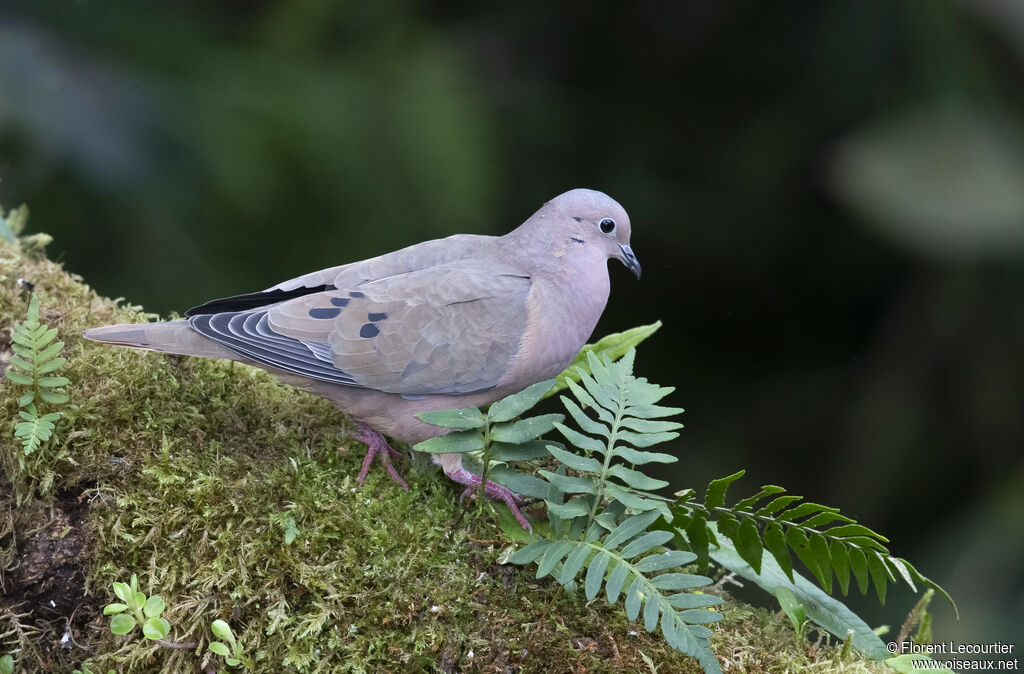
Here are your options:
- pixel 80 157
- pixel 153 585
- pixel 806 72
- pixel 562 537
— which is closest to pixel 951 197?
pixel 806 72

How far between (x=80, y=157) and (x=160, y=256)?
0.71 metres

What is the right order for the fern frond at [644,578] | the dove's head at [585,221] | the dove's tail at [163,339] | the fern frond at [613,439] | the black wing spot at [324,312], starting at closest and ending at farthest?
1. the fern frond at [644,578]
2. the fern frond at [613,439]
3. the dove's tail at [163,339]
4. the black wing spot at [324,312]
5. the dove's head at [585,221]

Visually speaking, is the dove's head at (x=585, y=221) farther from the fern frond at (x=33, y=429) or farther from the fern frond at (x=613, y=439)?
the fern frond at (x=33, y=429)

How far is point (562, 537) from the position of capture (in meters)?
2.79

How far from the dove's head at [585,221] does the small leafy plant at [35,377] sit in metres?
1.82

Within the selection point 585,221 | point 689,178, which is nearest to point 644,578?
point 585,221

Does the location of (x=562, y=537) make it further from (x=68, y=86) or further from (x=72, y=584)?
(x=68, y=86)

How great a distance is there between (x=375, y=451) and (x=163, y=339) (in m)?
0.81

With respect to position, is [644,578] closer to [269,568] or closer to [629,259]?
[269,568]

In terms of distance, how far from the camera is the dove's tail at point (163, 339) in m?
3.12

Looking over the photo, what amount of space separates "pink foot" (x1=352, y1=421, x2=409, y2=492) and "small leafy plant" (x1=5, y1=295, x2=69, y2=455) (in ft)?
3.21

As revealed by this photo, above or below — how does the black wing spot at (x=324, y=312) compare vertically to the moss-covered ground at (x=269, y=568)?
above

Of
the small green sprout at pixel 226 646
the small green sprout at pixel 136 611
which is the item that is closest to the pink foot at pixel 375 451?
the small green sprout at pixel 226 646

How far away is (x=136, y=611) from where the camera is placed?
261cm
